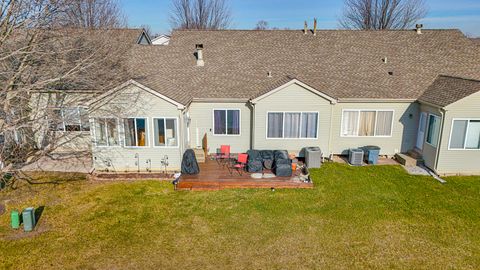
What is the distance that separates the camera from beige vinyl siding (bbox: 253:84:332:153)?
1652 centimetres

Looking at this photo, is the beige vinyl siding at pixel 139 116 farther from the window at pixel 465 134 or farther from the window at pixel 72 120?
the window at pixel 465 134

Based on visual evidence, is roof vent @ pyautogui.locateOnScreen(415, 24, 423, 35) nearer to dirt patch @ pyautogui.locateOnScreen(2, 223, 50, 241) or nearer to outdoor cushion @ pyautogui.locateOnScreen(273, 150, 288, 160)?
outdoor cushion @ pyautogui.locateOnScreen(273, 150, 288, 160)

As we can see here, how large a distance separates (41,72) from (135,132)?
5.44m

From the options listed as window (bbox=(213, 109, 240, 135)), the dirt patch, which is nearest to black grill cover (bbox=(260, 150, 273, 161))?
window (bbox=(213, 109, 240, 135))

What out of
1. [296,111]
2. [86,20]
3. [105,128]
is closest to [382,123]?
[296,111]

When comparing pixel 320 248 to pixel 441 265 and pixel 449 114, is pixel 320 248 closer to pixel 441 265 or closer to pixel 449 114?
pixel 441 265

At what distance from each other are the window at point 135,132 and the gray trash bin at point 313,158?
27.0 feet

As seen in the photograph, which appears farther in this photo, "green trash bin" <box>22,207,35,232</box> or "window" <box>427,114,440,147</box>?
"window" <box>427,114,440,147</box>

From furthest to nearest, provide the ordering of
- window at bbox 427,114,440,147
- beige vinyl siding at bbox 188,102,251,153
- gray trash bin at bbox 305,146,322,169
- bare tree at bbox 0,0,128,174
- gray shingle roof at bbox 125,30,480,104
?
gray shingle roof at bbox 125,30,480,104, beige vinyl siding at bbox 188,102,251,153, gray trash bin at bbox 305,146,322,169, window at bbox 427,114,440,147, bare tree at bbox 0,0,128,174

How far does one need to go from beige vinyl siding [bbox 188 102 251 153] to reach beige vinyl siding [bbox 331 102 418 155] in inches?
194

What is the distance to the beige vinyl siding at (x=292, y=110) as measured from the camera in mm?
16516

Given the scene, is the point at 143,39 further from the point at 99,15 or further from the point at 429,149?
the point at 429,149

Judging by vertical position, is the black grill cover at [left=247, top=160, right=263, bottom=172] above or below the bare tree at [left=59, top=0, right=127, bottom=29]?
below

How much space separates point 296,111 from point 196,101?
18.2 feet
